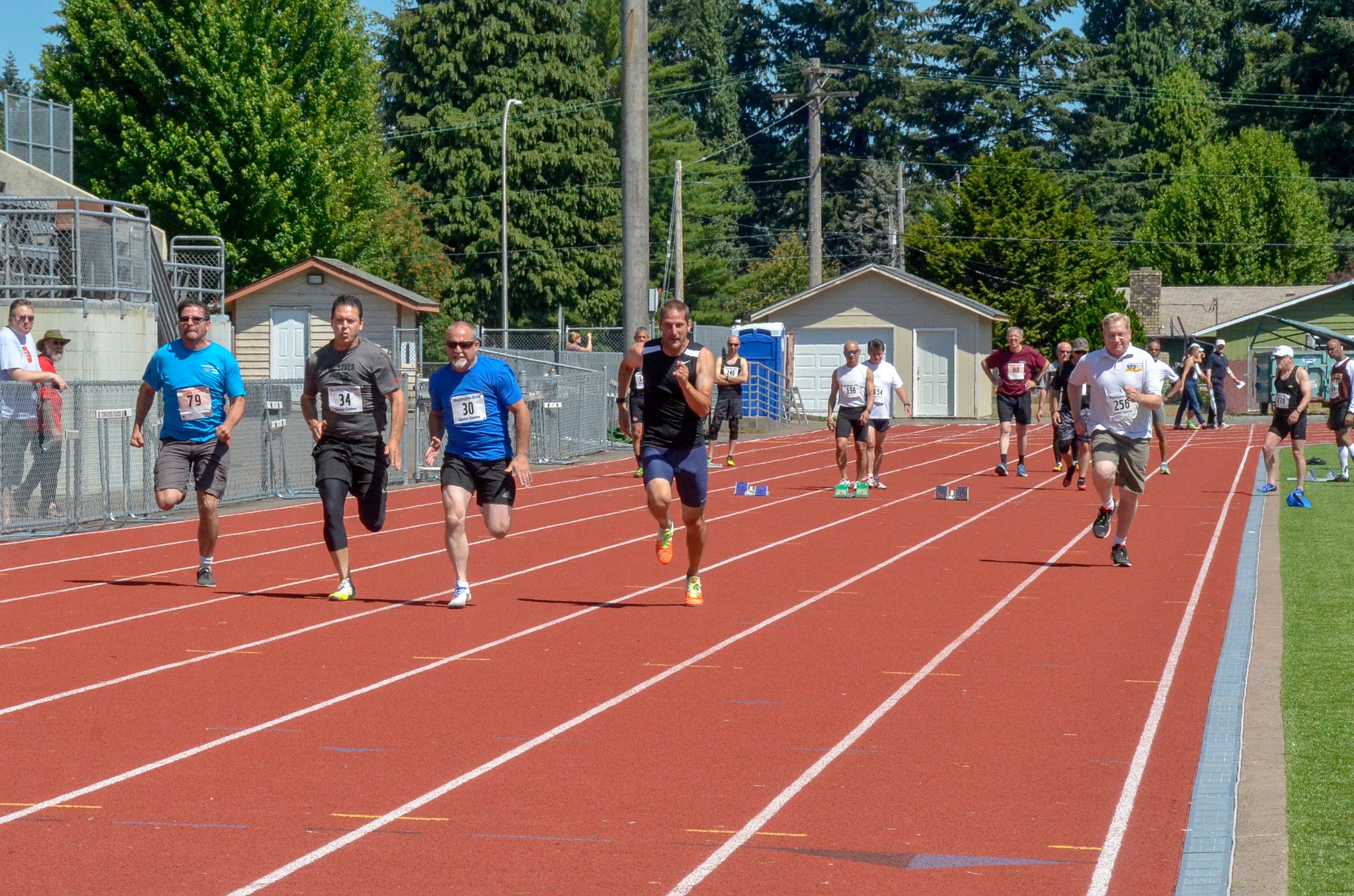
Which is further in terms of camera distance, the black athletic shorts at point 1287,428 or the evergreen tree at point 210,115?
the evergreen tree at point 210,115

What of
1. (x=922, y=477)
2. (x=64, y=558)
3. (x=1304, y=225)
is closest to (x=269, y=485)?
(x=64, y=558)

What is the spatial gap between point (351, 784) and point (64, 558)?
896 centimetres

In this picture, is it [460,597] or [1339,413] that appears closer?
[460,597]

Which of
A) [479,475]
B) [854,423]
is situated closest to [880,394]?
[854,423]

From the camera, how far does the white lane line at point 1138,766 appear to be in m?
5.66

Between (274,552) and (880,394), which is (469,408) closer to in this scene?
(274,552)

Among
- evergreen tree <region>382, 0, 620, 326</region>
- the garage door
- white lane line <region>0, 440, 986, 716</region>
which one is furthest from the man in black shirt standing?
evergreen tree <region>382, 0, 620, 326</region>

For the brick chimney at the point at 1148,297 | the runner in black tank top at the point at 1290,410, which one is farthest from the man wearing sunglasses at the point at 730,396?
the brick chimney at the point at 1148,297

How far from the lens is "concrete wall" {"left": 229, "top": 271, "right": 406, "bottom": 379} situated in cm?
3956

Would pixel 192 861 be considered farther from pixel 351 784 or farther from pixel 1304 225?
pixel 1304 225

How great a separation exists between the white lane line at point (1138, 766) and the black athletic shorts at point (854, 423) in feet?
27.0

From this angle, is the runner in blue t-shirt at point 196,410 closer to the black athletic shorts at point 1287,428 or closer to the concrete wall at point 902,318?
the black athletic shorts at point 1287,428

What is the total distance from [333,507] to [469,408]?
3.71ft

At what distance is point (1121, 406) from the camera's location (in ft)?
44.7
